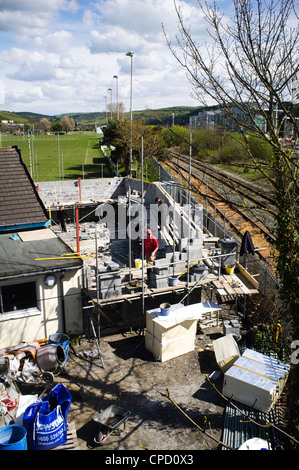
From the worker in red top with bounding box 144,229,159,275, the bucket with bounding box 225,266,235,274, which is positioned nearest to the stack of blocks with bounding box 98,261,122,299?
the worker in red top with bounding box 144,229,159,275

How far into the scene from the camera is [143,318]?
1191 cm

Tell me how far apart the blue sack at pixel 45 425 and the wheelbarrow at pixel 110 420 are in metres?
0.67

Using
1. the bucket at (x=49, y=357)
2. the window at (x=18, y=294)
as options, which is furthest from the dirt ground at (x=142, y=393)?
the window at (x=18, y=294)

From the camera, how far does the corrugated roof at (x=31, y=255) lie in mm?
10406

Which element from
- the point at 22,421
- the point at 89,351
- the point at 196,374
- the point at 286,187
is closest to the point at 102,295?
the point at 89,351

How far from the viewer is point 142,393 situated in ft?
30.5

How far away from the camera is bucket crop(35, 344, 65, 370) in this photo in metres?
9.82

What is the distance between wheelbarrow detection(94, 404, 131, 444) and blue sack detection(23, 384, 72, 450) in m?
0.67

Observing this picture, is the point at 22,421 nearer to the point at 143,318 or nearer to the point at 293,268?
the point at 143,318

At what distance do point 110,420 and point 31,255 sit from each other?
16.9 ft

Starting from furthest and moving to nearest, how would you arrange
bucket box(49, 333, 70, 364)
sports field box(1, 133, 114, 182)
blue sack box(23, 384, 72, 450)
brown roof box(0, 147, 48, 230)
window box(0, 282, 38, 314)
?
1. sports field box(1, 133, 114, 182)
2. brown roof box(0, 147, 48, 230)
3. window box(0, 282, 38, 314)
4. bucket box(49, 333, 70, 364)
5. blue sack box(23, 384, 72, 450)

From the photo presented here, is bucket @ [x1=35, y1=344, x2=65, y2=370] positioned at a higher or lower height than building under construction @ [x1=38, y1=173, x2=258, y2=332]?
lower

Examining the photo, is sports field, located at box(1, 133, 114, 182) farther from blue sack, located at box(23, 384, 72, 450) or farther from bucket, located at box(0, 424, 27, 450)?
bucket, located at box(0, 424, 27, 450)

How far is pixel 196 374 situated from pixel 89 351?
2.96 metres
